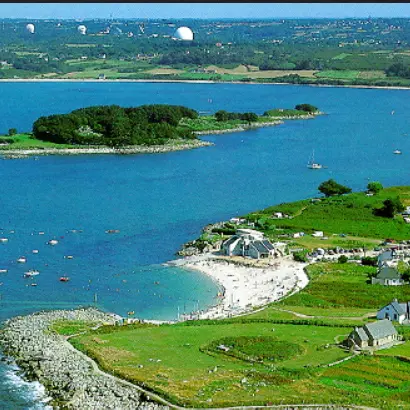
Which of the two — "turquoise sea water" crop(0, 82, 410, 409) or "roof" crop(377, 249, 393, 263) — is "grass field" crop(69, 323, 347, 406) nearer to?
"turquoise sea water" crop(0, 82, 410, 409)

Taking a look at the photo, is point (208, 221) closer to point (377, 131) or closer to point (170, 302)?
point (170, 302)

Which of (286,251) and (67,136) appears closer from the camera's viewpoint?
(286,251)

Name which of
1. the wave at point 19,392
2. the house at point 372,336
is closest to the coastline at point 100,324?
the wave at point 19,392

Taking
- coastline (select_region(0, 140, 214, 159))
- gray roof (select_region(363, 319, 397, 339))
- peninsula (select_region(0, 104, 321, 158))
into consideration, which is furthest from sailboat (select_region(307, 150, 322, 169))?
gray roof (select_region(363, 319, 397, 339))

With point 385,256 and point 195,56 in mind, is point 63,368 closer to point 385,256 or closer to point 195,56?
point 385,256

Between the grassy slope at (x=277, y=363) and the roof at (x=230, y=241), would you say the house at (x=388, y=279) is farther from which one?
the roof at (x=230, y=241)

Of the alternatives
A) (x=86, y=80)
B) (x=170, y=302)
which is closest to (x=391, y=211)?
(x=170, y=302)
